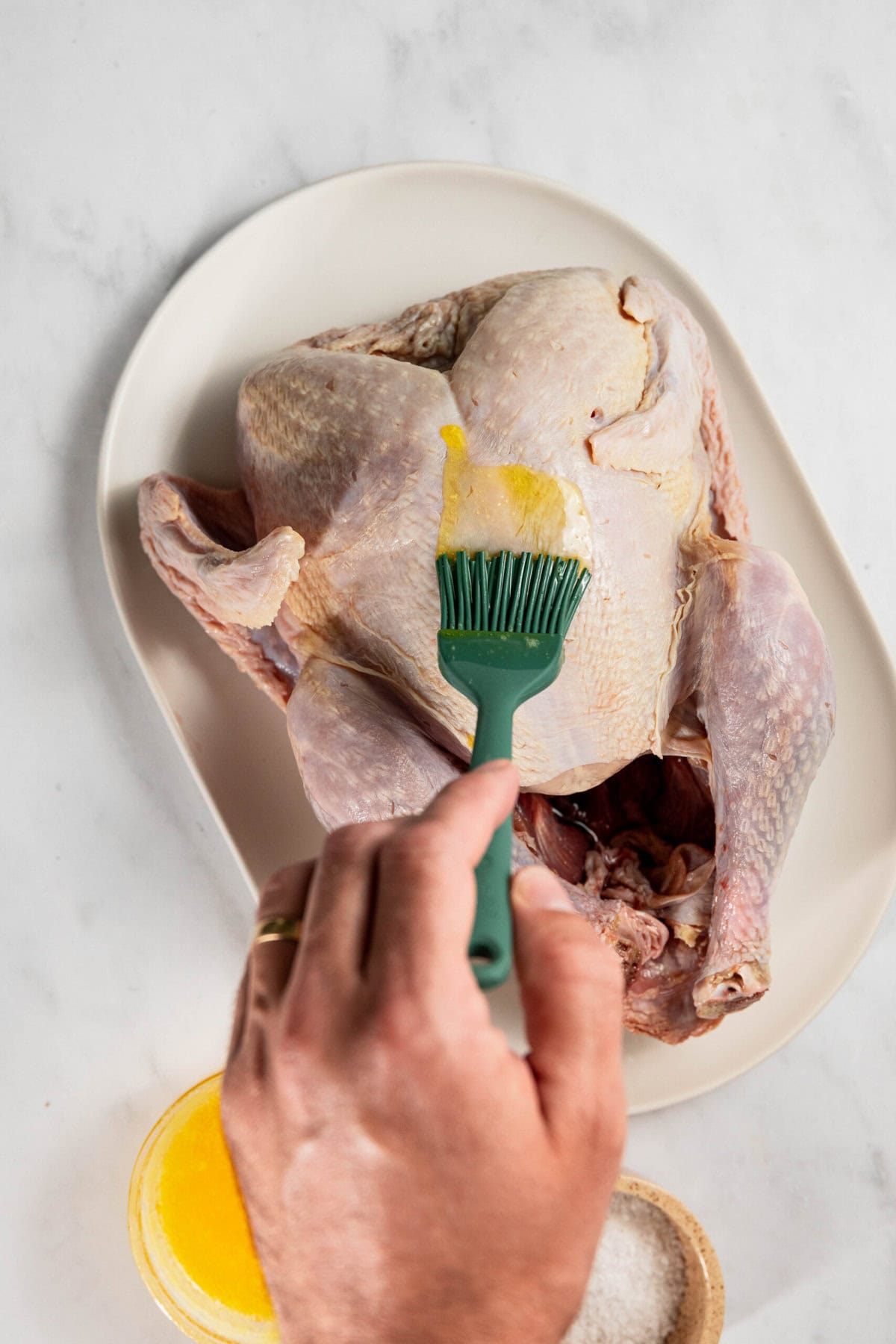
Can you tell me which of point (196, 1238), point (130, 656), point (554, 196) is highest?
point (554, 196)

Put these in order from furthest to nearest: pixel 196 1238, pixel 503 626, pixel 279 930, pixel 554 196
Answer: pixel 554 196 → pixel 196 1238 → pixel 503 626 → pixel 279 930

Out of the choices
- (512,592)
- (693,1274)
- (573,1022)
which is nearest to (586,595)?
(512,592)

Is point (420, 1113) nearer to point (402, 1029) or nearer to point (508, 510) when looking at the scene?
point (402, 1029)

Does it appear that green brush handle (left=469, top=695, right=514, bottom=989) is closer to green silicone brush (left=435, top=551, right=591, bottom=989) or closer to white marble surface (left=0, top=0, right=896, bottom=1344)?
green silicone brush (left=435, top=551, right=591, bottom=989)

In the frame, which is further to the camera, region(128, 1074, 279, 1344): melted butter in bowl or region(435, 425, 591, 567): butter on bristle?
region(128, 1074, 279, 1344): melted butter in bowl

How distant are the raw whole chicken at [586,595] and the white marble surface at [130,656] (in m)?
0.35

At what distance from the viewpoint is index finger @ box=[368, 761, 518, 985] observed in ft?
2.26

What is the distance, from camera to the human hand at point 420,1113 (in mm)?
686

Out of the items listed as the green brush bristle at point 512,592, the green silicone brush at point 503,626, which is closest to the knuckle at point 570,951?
the green silicone brush at point 503,626

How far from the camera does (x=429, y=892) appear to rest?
2.28 ft

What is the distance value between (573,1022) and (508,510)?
2.13 ft

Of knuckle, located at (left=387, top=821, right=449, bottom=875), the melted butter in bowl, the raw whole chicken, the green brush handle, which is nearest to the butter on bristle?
the raw whole chicken

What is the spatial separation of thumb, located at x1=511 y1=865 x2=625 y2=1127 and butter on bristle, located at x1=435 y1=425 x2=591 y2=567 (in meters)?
0.56

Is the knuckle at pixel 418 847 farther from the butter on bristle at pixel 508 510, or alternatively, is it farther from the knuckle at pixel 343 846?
the butter on bristle at pixel 508 510
